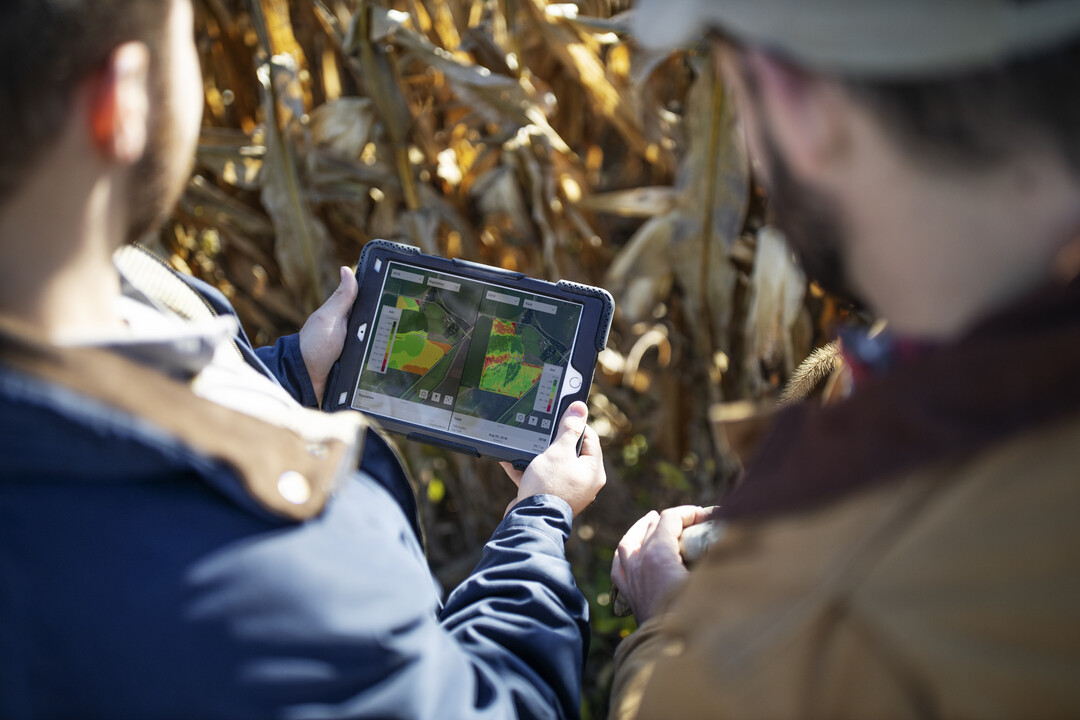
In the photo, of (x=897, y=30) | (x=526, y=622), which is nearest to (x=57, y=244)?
(x=526, y=622)

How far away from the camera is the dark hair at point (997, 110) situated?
2.01 ft

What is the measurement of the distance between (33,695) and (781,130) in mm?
865

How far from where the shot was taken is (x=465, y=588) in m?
1.04

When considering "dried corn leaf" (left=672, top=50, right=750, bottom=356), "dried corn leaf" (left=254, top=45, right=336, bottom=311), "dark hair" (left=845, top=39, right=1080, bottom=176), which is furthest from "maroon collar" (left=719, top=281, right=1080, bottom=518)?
"dried corn leaf" (left=254, top=45, right=336, bottom=311)

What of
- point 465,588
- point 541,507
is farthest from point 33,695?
point 541,507

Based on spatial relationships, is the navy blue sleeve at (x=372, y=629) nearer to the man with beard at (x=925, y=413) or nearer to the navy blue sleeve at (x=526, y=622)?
the navy blue sleeve at (x=526, y=622)

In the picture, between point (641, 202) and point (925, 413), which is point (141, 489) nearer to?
point (925, 413)

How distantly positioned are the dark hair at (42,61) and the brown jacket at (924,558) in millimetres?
751

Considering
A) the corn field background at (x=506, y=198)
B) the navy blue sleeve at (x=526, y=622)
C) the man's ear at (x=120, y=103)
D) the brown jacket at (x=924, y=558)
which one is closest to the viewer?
the brown jacket at (x=924, y=558)

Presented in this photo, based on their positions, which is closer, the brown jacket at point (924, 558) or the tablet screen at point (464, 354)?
the brown jacket at point (924, 558)

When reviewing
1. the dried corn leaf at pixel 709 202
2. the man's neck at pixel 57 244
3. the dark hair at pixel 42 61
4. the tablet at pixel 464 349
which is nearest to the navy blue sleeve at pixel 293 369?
the tablet at pixel 464 349

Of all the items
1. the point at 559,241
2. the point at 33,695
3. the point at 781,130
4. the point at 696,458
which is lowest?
the point at 696,458

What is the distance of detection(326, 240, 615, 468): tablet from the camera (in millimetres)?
1410

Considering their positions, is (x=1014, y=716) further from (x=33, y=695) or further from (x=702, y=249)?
(x=702, y=249)
